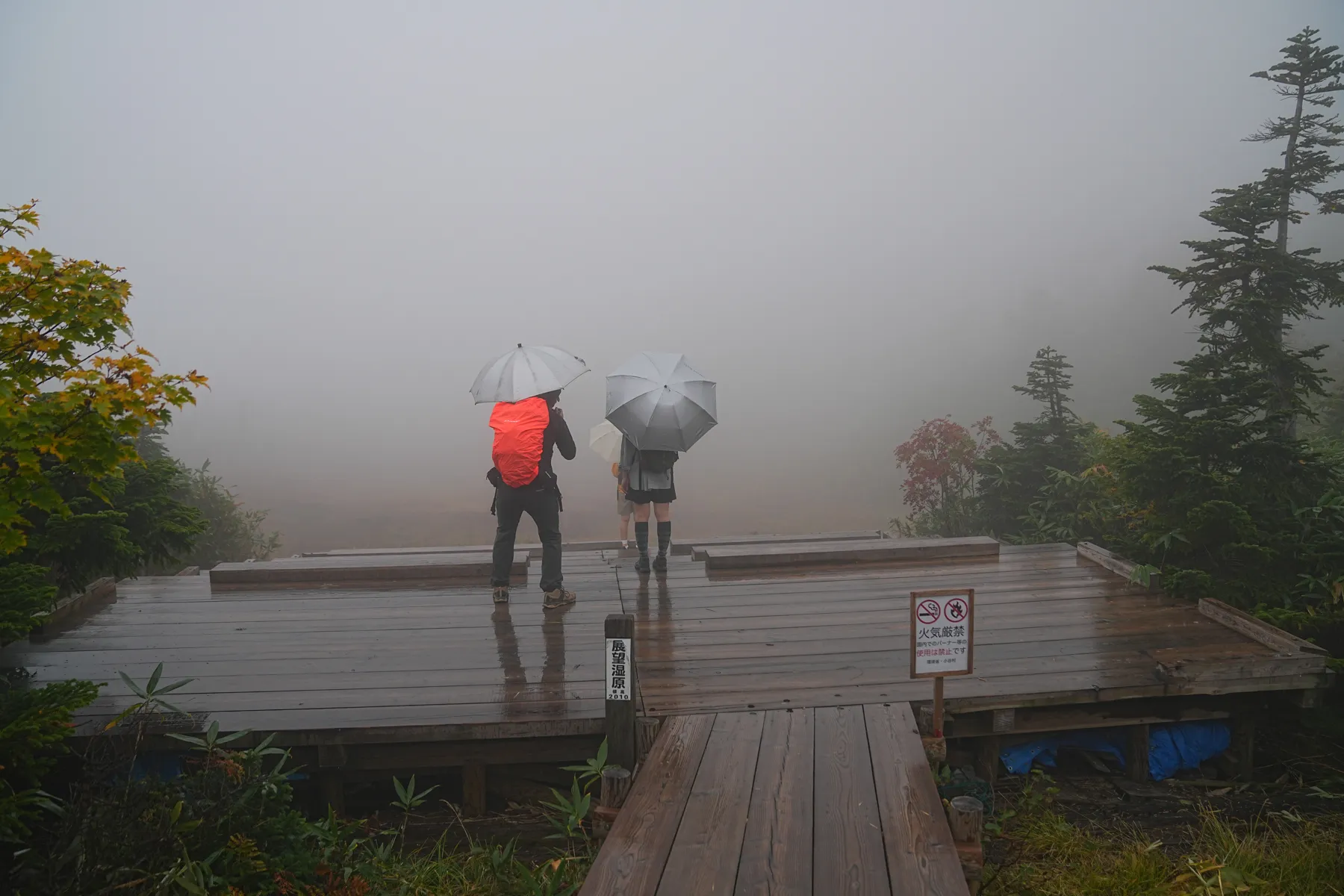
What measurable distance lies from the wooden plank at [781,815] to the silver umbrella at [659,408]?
2940mm

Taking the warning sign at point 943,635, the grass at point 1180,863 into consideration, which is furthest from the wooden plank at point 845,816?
the grass at point 1180,863

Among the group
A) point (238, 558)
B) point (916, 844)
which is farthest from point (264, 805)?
point (238, 558)

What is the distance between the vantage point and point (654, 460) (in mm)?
7426

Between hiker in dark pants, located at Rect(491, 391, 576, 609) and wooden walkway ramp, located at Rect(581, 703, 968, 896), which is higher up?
hiker in dark pants, located at Rect(491, 391, 576, 609)

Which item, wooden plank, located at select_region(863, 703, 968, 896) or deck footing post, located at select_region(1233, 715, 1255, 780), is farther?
deck footing post, located at select_region(1233, 715, 1255, 780)

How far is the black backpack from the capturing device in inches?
292

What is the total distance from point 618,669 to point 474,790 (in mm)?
1467

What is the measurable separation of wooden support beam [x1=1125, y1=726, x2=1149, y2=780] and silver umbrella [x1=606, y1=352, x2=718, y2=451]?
147 inches

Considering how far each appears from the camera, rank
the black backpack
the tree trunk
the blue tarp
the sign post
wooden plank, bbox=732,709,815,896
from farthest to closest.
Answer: the tree trunk → the black backpack → the blue tarp → the sign post → wooden plank, bbox=732,709,815,896

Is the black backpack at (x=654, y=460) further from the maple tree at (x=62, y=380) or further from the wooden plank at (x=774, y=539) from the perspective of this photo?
the maple tree at (x=62, y=380)

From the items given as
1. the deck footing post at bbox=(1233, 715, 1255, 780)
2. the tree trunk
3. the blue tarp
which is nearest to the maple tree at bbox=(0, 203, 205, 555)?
the blue tarp

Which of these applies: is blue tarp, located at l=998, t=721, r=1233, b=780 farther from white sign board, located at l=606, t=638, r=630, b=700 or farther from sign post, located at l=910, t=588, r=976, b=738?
white sign board, located at l=606, t=638, r=630, b=700

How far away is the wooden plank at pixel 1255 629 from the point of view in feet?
18.5

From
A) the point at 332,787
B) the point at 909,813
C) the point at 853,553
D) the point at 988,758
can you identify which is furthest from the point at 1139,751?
the point at 332,787
